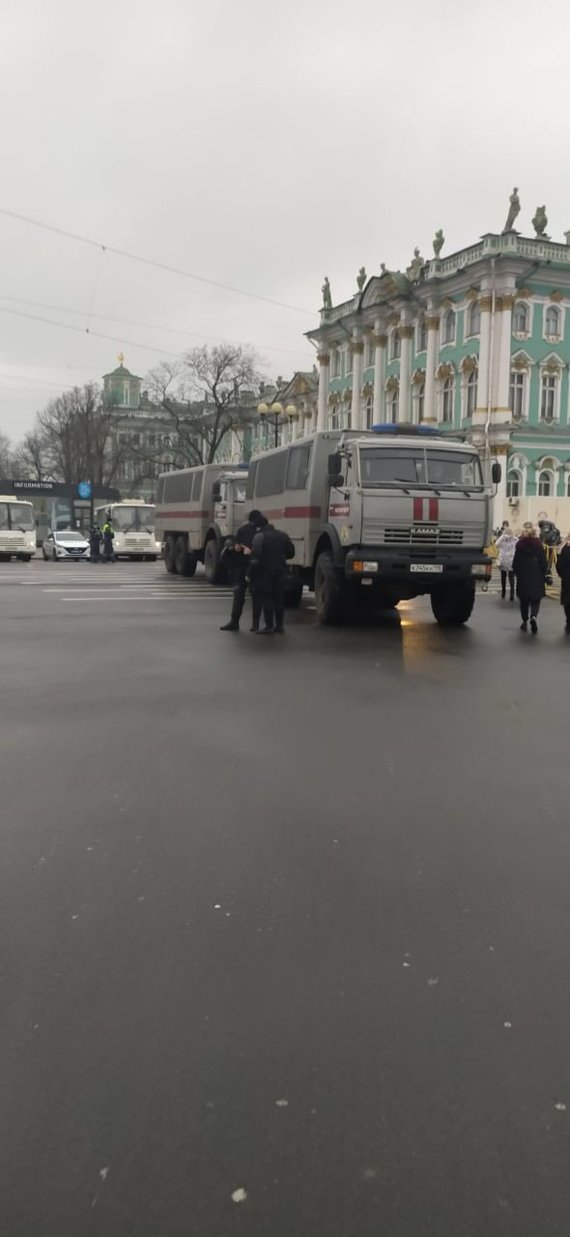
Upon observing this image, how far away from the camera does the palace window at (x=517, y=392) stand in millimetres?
52062

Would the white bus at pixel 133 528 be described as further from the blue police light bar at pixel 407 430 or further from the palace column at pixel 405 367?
the blue police light bar at pixel 407 430

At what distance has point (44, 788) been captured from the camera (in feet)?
18.5

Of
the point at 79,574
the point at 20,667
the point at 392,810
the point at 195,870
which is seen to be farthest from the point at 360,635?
the point at 79,574

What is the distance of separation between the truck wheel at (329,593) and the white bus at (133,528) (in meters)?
28.0

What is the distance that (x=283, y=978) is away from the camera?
130 inches

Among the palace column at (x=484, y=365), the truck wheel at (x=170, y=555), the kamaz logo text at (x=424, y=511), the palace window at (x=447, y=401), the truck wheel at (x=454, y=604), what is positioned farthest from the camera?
the palace window at (x=447, y=401)

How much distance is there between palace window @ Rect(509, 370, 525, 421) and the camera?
52062 mm

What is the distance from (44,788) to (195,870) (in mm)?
1676

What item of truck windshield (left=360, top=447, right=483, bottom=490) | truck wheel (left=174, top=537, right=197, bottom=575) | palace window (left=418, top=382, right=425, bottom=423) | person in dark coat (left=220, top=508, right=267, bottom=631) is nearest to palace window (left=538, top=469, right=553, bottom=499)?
palace window (left=418, top=382, right=425, bottom=423)

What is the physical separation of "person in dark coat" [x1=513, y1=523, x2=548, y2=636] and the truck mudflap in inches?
24.7

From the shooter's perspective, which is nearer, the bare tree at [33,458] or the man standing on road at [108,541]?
the man standing on road at [108,541]

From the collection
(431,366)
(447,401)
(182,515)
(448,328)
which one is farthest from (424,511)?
(448,328)

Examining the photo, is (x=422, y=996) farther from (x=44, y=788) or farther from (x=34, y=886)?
(x=44, y=788)

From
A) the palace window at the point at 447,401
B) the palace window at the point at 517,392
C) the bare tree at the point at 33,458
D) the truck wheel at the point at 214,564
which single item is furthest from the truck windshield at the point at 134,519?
the bare tree at the point at 33,458
